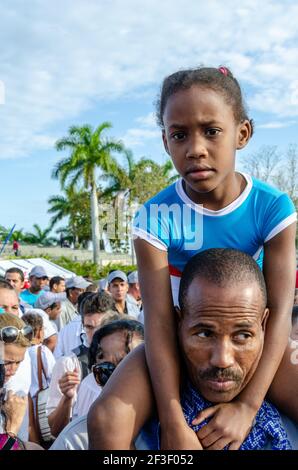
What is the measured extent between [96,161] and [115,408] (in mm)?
26025

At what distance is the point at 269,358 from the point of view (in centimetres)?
185

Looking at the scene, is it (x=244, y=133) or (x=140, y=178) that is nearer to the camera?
(x=244, y=133)

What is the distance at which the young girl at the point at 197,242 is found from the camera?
1776 mm

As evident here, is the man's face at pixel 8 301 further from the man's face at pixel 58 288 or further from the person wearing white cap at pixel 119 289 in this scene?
the man's face at pixel 58 288

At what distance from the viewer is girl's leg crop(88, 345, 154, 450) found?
1.74 meters

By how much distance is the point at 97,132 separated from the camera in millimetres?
27078

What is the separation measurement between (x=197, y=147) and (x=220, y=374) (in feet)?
2.58

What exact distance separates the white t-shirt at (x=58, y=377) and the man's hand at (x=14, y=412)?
535 mm

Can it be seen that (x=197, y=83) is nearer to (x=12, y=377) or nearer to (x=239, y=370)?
(x=239, y=370)

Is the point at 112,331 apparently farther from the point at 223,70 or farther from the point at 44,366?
the point at 223,70

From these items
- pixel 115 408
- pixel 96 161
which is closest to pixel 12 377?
pixel 115 408

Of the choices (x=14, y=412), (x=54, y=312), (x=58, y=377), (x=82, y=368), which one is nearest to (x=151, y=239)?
(x=14, y=412)

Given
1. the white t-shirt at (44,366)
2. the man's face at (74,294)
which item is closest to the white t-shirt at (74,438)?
the white t-shirt at (44,366)
